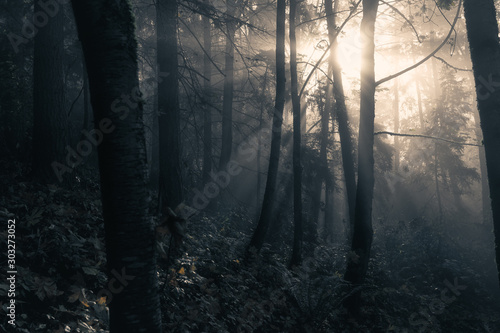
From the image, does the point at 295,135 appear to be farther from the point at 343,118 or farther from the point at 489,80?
the point at 489,80

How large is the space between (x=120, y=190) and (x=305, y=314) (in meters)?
5.94

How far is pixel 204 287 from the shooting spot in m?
6.57

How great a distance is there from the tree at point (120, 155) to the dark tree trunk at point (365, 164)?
640 centimetres

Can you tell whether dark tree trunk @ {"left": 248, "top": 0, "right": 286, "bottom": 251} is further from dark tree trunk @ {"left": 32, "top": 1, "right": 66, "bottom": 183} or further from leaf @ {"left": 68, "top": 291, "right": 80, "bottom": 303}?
leaf @ {"left": 68, "top": 291, "right": 80, "bottom": 303}

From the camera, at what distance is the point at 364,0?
859 cm

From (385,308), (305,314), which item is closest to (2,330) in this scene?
(305,314)

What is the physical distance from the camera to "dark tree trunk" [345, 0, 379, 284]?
8.40m

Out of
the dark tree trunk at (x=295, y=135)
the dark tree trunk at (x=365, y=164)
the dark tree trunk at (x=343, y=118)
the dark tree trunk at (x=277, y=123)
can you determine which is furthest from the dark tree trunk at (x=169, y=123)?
the dark tree trunk at (x=343, y=118)

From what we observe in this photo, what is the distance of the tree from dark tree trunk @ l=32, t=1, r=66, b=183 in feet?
19.1

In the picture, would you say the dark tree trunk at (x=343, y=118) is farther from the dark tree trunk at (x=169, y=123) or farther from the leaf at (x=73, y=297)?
the leaf at (x=73, y=297)

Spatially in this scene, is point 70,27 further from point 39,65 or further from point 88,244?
point 88,244
